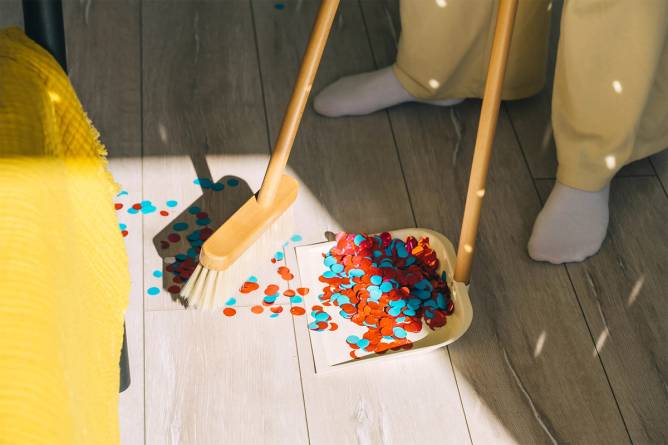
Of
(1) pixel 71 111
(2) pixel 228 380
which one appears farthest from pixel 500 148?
(1) pixel 71 111

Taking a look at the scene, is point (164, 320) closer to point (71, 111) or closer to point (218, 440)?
point (218, 440)

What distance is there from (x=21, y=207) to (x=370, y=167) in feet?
2.97

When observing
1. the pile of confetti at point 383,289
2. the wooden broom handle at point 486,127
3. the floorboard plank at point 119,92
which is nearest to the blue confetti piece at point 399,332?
the pile of confetti at point 383,289

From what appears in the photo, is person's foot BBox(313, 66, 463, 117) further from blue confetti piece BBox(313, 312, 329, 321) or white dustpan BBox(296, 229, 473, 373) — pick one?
blue confetti piece BBox(313, 312, 329, 321)

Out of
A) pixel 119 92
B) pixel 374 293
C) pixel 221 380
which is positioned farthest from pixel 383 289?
pixel 119 92

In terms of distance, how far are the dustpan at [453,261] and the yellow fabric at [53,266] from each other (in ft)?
1.40

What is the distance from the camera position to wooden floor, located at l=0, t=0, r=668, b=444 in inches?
46.8

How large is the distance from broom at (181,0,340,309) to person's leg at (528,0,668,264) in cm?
40

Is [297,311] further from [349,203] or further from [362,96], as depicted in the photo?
[362,96]

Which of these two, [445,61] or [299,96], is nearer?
[299,96]

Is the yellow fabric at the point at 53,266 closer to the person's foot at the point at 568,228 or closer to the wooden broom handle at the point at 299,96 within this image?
the wooden broom handle at the point at 299,96

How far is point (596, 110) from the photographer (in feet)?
4.37

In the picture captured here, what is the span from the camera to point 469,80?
5.17 ft

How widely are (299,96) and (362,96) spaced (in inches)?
17.5
